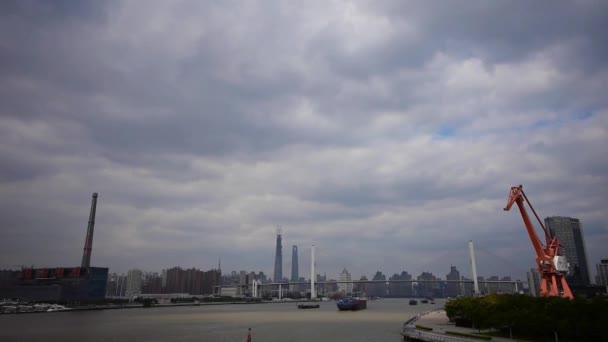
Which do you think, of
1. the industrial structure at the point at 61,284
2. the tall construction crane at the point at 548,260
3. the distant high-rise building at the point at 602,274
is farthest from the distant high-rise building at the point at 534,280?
the industrial structure at the point at 61,284

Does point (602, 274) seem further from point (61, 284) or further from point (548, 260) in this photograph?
point (61, 284)

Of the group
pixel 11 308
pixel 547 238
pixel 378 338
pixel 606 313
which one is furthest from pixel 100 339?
pixel 11 308

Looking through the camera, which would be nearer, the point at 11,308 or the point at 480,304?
the point at 480,304

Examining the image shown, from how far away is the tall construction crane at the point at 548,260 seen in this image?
5369 centimetres

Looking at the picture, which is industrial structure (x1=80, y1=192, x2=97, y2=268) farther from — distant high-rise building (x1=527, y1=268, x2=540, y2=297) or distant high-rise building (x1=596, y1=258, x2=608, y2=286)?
distant high-rise building (x1=596, y1=258, x2=608, y2=286)

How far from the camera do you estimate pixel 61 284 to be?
129 m

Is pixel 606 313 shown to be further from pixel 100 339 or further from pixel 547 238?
pixel 100 339

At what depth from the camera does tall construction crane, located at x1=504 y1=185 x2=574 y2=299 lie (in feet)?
176

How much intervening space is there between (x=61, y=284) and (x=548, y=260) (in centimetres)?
13435

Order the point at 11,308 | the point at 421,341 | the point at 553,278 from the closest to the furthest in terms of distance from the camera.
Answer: the point at 421,341
the point at 553,278
the point at 11,308

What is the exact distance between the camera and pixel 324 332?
164ft

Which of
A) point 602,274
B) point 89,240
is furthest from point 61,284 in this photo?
point 602,274

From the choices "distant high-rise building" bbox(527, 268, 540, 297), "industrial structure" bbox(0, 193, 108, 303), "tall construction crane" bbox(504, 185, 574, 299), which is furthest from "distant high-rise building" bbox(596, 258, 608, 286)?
"industrial structure" bbox(0, 193, 108, 303)

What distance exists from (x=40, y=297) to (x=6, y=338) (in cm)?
10073
